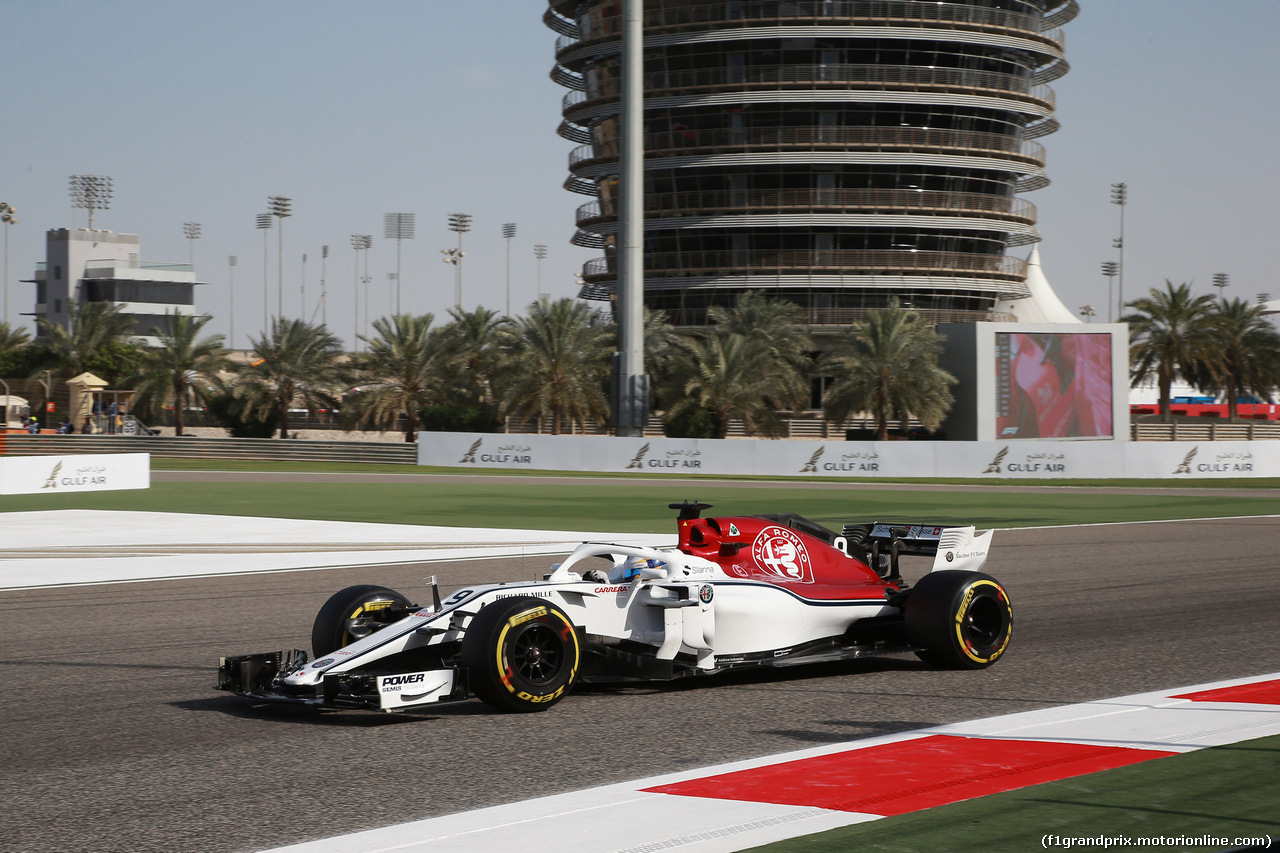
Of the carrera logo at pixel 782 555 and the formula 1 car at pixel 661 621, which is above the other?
the carrera logo at pixel 782 555

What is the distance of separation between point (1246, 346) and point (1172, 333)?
14.1ft

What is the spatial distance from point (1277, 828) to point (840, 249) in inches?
2668

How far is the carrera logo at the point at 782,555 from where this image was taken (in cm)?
916

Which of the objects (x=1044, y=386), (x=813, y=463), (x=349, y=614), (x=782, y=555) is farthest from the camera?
(x=1044, y=386)

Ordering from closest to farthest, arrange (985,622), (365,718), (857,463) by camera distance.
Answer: (365,718) < (985,622) < (857,463)

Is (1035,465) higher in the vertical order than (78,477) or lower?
higher

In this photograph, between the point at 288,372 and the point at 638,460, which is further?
the point at 288,372

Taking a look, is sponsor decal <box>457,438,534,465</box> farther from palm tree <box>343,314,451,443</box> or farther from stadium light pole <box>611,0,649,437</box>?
palm tree <box>343,314,451,443</box>

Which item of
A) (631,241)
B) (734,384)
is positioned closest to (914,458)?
(631,241)

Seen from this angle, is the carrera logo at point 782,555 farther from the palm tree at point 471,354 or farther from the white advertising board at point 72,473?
the palm tree at point 471,354

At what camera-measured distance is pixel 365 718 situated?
7.93 metres

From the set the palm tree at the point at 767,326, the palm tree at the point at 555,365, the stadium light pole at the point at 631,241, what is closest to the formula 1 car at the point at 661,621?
the stadium light pole at the point at 631,241

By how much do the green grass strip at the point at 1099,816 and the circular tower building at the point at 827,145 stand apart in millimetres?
64051

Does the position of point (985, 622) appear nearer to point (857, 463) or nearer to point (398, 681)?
point (398, 681)
